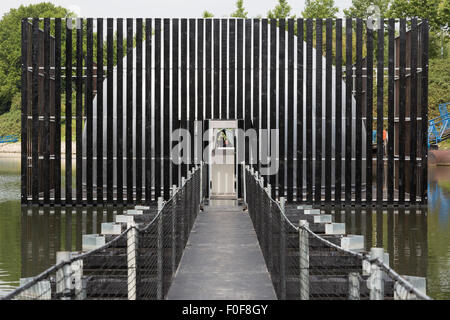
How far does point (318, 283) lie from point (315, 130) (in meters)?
16.8

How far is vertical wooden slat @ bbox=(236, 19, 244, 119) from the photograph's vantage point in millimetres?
25297

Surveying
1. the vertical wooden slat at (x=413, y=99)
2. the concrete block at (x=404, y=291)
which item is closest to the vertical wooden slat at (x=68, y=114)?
the vertical wooden slat at (x=413, y=99)

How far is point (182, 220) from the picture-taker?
1244cm

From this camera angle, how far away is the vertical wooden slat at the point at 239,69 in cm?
2530

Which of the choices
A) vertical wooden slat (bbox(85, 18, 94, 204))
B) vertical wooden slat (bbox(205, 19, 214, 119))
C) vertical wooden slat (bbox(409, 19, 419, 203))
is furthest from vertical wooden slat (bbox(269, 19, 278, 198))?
vertical wooden slat (bbox(85, 18, 94, 204))

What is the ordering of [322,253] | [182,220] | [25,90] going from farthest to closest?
1. [25,90]
2. [182,220]
3. [322,253]

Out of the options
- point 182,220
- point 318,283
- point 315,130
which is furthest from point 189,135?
point 318,283

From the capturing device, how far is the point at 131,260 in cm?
767

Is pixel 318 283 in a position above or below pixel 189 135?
below

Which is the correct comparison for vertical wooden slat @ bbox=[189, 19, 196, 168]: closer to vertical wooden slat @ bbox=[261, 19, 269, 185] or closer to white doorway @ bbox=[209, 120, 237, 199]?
white doorway @ bbox=[209, 120, 237, 199]

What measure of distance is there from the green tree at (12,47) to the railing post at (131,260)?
8448cm

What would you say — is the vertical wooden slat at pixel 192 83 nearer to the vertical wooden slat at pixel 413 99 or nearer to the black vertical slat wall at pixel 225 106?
the black vertical slat wall at pixel 225 106

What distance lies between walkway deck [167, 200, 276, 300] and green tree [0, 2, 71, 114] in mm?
77462
